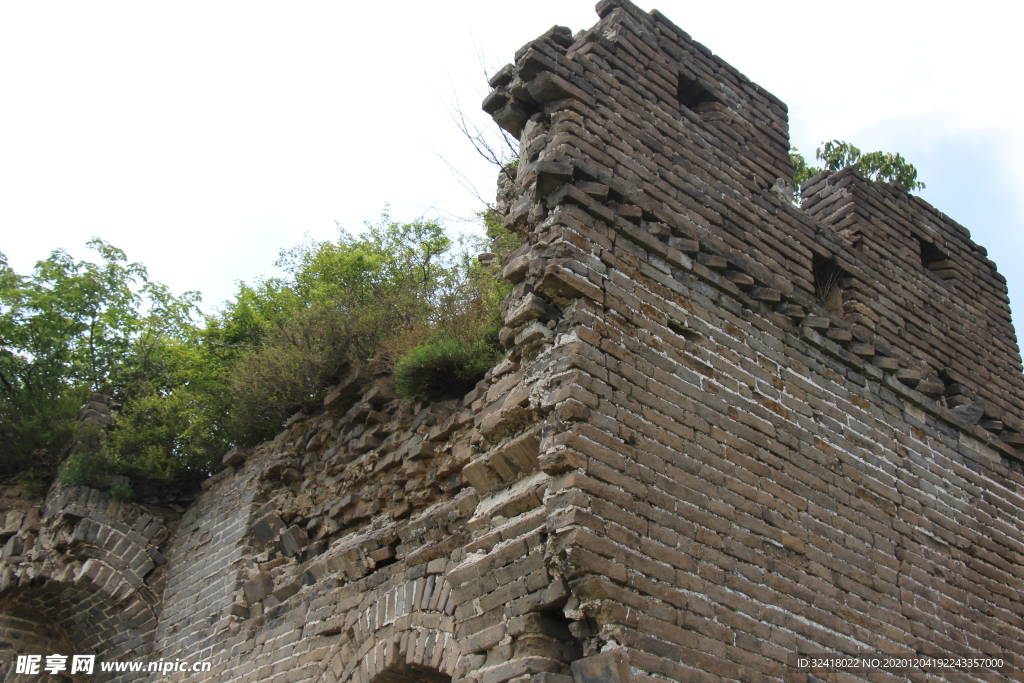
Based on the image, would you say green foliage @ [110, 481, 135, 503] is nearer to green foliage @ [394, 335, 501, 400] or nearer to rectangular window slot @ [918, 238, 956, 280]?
green foliage @ [394, 335, 501, 400]

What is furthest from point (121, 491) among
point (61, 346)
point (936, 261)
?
point (936, 261)

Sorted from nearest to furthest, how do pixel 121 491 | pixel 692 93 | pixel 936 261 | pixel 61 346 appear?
pixel 692 93 → pixel 936 261 → pixel 121 491 → pixel 61 346

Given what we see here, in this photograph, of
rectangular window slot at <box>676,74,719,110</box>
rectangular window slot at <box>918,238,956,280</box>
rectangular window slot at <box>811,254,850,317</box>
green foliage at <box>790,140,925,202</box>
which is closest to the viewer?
A: rectangular window slot at <box>676,74,719,110</box>

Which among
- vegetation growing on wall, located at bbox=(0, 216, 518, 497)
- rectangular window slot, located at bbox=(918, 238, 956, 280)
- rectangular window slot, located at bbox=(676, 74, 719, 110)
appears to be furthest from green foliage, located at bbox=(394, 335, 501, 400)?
rectangular window slot, located at bbox=(918, 238, 956, 280)

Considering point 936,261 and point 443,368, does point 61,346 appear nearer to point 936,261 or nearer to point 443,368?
point 443,368

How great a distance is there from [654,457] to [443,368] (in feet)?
8.56

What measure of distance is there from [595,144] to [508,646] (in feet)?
9.23

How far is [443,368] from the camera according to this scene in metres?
6.25

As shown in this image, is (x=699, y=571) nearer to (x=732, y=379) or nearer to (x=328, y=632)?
(x=732, y=379)

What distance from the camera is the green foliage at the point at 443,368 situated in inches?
241

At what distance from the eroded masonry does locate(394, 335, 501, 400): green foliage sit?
0.62 feet

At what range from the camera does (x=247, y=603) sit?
6746mm

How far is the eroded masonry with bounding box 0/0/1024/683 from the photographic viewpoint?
3732 millimetres

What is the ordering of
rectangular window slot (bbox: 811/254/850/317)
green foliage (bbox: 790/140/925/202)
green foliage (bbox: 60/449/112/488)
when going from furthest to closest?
green foliage (bbox: 790/140/925/202) < green foliage (bbox: 60/449/112/488) < rectangular window slot (bbox: 811/254/850/317)
